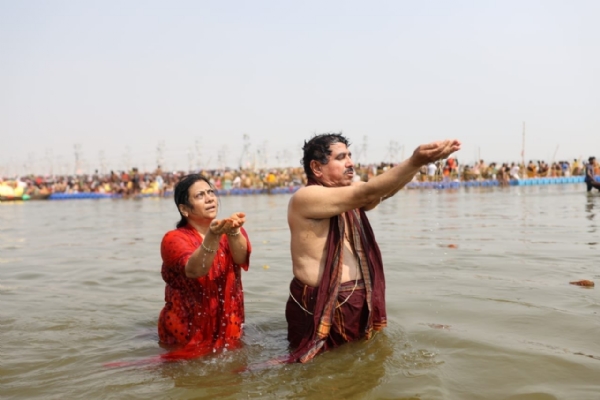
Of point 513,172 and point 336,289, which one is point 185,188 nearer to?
point 336,289

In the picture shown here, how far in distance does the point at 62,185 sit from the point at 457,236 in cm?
3238

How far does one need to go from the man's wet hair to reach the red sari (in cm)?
→ 70

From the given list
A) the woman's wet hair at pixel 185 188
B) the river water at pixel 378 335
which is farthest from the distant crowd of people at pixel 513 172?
the woman's wet hair at pixel 185 188

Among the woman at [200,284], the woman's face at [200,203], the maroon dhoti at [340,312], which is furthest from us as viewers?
the woman's face at [200,203]

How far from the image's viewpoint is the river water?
332 cm

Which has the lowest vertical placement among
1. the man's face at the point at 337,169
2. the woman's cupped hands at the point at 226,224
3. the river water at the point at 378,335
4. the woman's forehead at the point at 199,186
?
the river water at the point at 378,335

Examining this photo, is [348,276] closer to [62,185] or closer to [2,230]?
[2,230]

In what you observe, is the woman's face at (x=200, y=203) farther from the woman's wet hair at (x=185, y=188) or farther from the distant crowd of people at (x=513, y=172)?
the distant crowd of people at (x=513, y=172)

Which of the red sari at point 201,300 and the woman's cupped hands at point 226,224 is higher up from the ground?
the woman's cupped hands at point 226,224

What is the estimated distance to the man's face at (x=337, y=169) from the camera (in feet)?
12.3

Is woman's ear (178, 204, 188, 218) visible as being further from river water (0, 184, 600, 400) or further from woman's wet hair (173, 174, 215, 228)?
river water (0, 184, 600, 400)

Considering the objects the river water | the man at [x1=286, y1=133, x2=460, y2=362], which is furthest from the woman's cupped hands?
the river water

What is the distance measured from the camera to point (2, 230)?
45.6 ft

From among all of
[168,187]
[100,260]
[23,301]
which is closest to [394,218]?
[100,260]
